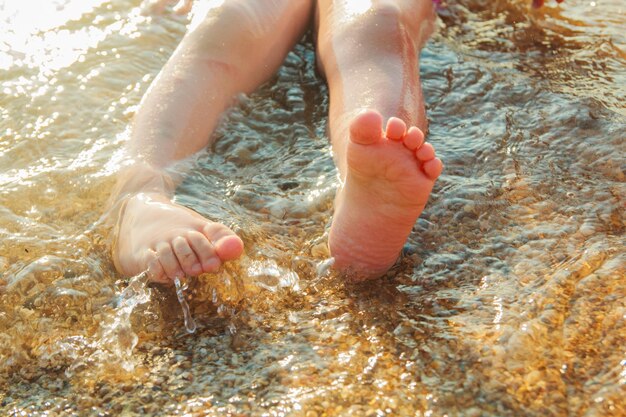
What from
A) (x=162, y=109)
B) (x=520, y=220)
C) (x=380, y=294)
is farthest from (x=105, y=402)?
(x=520, y=220)

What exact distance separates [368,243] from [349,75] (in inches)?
23.8

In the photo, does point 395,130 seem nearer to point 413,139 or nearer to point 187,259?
point 413,139

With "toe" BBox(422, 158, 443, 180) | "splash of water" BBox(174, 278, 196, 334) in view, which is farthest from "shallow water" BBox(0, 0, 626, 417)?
"toe" BBox(422, 158, 443, 180)

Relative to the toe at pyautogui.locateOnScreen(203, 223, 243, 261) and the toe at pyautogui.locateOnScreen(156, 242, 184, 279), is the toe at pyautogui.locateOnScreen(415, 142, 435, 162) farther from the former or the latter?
the toe at pyautogui.locateOnScreen(156, 242, 184, 279)

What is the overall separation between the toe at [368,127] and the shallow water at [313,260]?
0.36 m

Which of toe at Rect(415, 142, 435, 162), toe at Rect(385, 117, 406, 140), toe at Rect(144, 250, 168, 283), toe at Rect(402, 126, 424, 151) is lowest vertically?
toe at Rect(144, 250, 168, 283)

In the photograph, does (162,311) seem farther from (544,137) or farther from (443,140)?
(544,137)

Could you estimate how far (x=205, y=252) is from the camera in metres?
1.67

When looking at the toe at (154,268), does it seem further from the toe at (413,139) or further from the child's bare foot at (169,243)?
the toe at (413,139)

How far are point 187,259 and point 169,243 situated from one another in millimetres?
72

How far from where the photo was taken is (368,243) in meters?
1.70

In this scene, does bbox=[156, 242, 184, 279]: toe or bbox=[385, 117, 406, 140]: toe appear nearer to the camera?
bbox=[385, 117, 406, 140]: toe

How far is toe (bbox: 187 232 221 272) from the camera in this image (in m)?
1.67

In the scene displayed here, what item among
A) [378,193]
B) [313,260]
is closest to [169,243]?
[313,260]
